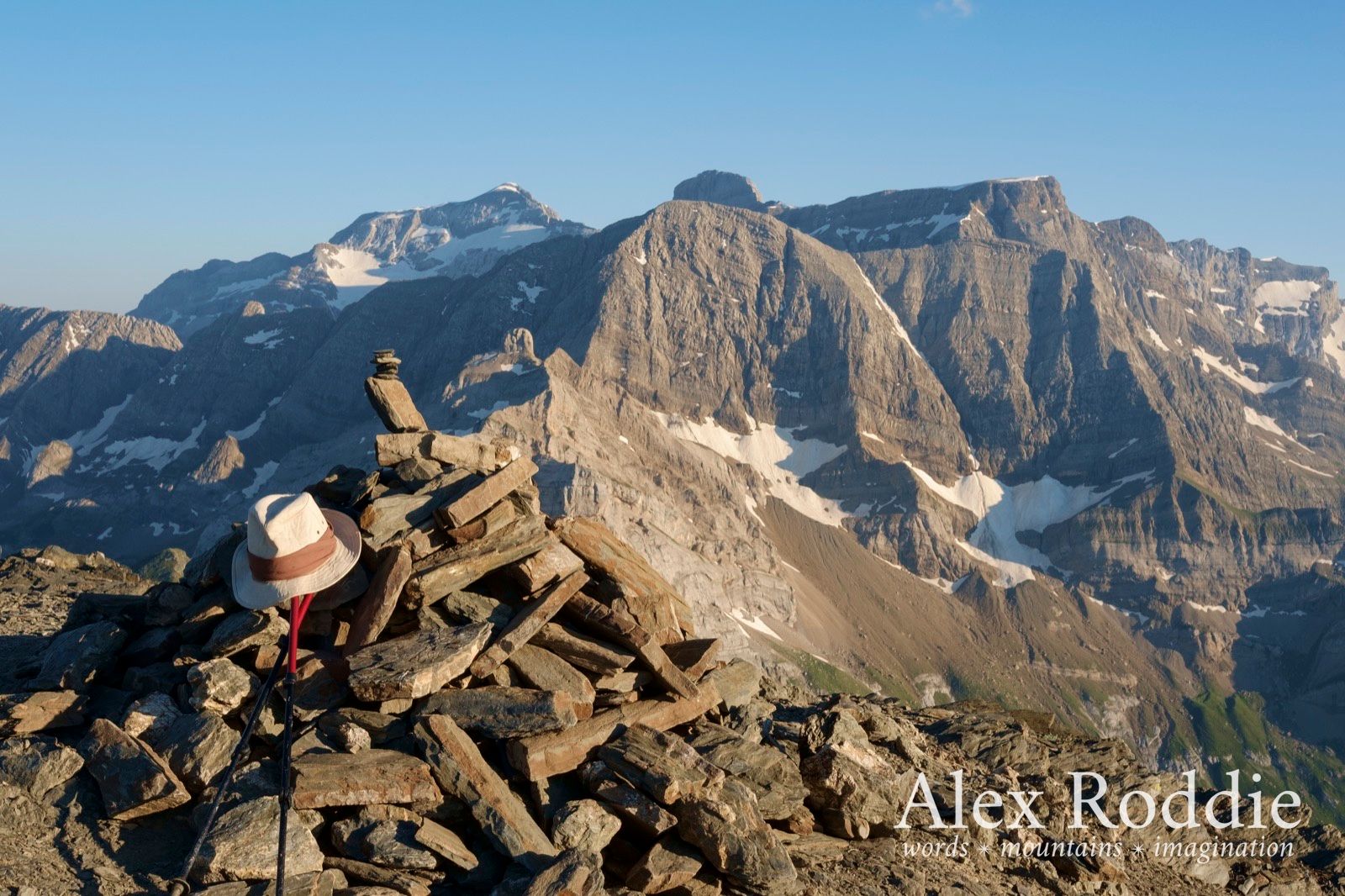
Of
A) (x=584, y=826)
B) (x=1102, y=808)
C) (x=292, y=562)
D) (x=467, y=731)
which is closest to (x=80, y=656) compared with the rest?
(x=292, y=562)

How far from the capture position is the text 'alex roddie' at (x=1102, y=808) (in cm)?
1881

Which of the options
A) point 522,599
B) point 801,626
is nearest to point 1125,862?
point 522,599

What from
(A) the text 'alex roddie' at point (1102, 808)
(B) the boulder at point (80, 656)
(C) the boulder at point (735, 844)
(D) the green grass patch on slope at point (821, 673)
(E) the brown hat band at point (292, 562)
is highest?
(E) the brown hat band at point (292, 562)

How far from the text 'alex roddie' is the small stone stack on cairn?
4.12 m

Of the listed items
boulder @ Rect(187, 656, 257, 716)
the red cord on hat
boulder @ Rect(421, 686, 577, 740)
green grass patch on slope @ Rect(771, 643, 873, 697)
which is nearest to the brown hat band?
the red cord on hat

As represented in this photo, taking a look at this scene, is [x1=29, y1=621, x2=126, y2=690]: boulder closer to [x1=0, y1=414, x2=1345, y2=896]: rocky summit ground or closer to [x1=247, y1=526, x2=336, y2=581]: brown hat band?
[x1=0, y1=414, x2=1345, y2=896]: rocky summit ground

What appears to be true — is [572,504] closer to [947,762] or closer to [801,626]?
[801,626]

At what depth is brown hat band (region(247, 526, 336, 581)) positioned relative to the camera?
1203 centimetres

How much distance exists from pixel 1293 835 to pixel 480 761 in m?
22.9

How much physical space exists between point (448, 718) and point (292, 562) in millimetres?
3488

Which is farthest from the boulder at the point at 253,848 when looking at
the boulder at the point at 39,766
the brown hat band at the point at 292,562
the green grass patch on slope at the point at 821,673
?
the green grass patch on slope at the point at 821,673

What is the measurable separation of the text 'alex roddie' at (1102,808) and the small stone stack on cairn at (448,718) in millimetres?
4118

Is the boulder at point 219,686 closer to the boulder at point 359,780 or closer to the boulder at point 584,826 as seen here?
the boulder at point 359,780

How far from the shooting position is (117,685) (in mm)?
16516
